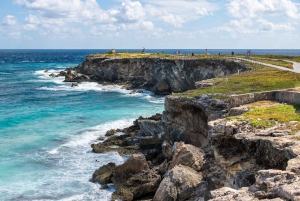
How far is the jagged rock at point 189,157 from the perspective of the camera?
23.0 meters

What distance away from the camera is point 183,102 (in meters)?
30.1

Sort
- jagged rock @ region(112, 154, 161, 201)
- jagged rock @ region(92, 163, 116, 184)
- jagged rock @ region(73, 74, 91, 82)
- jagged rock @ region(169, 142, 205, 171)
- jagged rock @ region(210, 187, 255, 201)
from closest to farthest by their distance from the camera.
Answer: jagged rock @ region(210, 187, 255, 201) < jagged rock @ region(169, 142, 205, 171) < jagged rock @ region(112, 154, 161, 201) < jagged rock @ region(92, 163, 116, 184) < jagged rock @ region(73, 74, 91, 82)

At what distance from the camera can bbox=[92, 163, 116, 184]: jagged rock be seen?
2683cm

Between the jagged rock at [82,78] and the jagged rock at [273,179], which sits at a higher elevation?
the jagged rock at [273,179]

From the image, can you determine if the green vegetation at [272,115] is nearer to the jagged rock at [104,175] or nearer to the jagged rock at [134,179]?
the jagged rock at [134,179]

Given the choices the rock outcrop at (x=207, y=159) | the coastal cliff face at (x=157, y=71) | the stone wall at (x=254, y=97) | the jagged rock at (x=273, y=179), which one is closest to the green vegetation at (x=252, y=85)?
the rock outcrop at (x=207, y=159)

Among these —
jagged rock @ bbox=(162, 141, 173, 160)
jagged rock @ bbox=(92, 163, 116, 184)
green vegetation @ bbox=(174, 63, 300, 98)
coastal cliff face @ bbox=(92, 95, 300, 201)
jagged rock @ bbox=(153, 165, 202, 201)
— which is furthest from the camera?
jagged rock @ bbox=(162, 141, 173, 160)

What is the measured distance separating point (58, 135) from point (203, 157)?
74.5ft

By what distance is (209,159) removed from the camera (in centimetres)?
2308

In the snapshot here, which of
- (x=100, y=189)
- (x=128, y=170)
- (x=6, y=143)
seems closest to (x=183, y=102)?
(x=128, y=170)

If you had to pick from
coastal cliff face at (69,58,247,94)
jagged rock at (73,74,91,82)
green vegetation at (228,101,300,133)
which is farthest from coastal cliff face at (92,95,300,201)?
jagged rock at (73,74,91,82)

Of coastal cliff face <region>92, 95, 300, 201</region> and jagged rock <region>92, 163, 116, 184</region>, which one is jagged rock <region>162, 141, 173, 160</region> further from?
jagged rock <region>92, 163, 116, 184</region>

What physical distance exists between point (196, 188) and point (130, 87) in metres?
60.8

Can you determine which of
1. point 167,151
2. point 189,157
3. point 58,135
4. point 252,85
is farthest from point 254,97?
point 58,135
